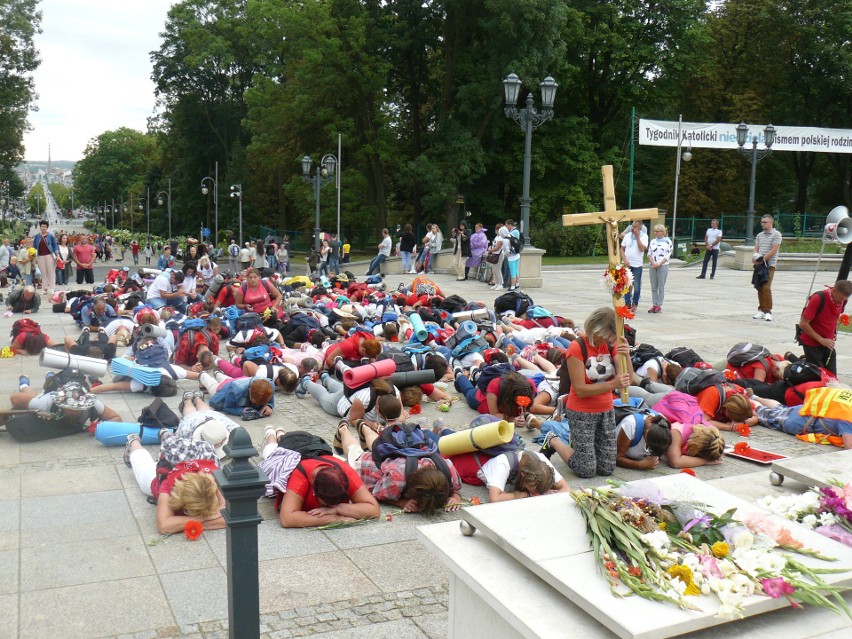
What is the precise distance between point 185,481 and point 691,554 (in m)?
3.69

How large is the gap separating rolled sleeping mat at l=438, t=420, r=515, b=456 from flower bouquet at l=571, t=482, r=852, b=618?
250 centimetres

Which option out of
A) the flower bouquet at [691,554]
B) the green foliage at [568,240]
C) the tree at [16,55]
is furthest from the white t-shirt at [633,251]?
the tree at [16,55]

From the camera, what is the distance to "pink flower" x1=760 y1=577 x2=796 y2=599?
2.87 metres

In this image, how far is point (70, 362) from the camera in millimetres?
9289

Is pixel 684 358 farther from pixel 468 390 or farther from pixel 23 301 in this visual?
pixel 23 301

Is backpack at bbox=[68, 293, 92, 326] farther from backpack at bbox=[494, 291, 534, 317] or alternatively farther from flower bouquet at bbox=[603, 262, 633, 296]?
flower bouquet at bbox=[603, 262, 633, 296]

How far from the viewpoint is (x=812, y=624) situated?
288cm

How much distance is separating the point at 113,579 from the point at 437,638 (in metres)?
2.02

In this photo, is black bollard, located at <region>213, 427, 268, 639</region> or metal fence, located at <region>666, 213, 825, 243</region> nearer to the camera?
black bollard, located at <region>213, 427, 268, 639</region>

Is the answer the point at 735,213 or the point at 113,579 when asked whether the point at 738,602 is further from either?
the point at 735,213

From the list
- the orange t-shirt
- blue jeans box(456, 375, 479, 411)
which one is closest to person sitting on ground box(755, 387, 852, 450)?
the orange t-shirt

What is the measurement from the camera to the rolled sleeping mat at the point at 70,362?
29.7ft

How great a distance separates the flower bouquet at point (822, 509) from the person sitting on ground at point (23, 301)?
53.6ft

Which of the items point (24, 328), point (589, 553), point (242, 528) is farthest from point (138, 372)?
point (589, 553)
